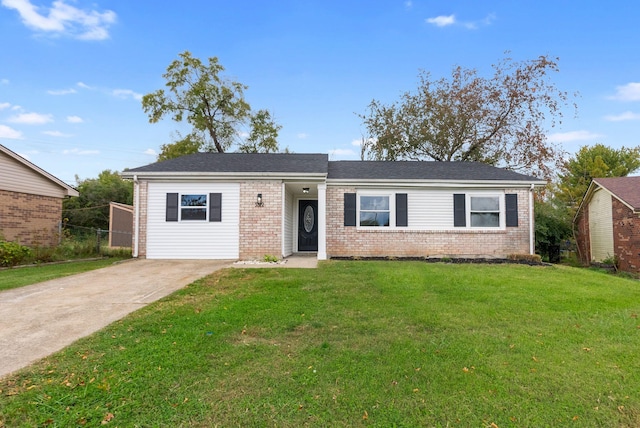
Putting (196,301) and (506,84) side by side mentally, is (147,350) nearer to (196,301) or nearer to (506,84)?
(196,301)

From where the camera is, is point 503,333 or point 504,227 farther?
point 504,227

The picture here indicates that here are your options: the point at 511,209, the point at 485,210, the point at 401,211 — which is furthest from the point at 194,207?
the point at 511,209

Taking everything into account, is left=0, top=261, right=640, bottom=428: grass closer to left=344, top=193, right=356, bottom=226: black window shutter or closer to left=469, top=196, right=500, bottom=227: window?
left=344, top=193, right=356, bottom=226: black window shutter

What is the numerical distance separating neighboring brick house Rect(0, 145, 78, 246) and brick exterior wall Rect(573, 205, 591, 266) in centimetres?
2190

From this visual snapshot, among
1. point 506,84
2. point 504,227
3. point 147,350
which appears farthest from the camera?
→ point 506,84

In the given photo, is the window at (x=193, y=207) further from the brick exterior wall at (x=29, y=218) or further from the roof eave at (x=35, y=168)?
the roof eave at (x=35, y=168)

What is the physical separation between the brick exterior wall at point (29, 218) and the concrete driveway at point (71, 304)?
19.1 feet

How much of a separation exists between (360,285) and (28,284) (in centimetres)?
674

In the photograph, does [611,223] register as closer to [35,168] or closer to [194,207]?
[194,207]

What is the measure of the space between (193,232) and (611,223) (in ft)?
50.5

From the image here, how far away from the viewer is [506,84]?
20.9m

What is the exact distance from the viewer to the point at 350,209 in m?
11.6

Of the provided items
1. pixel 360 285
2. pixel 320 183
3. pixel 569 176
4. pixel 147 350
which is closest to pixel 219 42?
pixel 320 183

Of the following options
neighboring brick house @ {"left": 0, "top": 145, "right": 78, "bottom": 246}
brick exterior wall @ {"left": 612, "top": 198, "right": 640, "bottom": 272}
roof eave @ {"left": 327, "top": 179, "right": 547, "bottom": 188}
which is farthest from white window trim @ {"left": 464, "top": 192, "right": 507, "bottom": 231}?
neighboring brick house @ {"left": 0, "top": 145, "right": 78, "bottom": 246}
